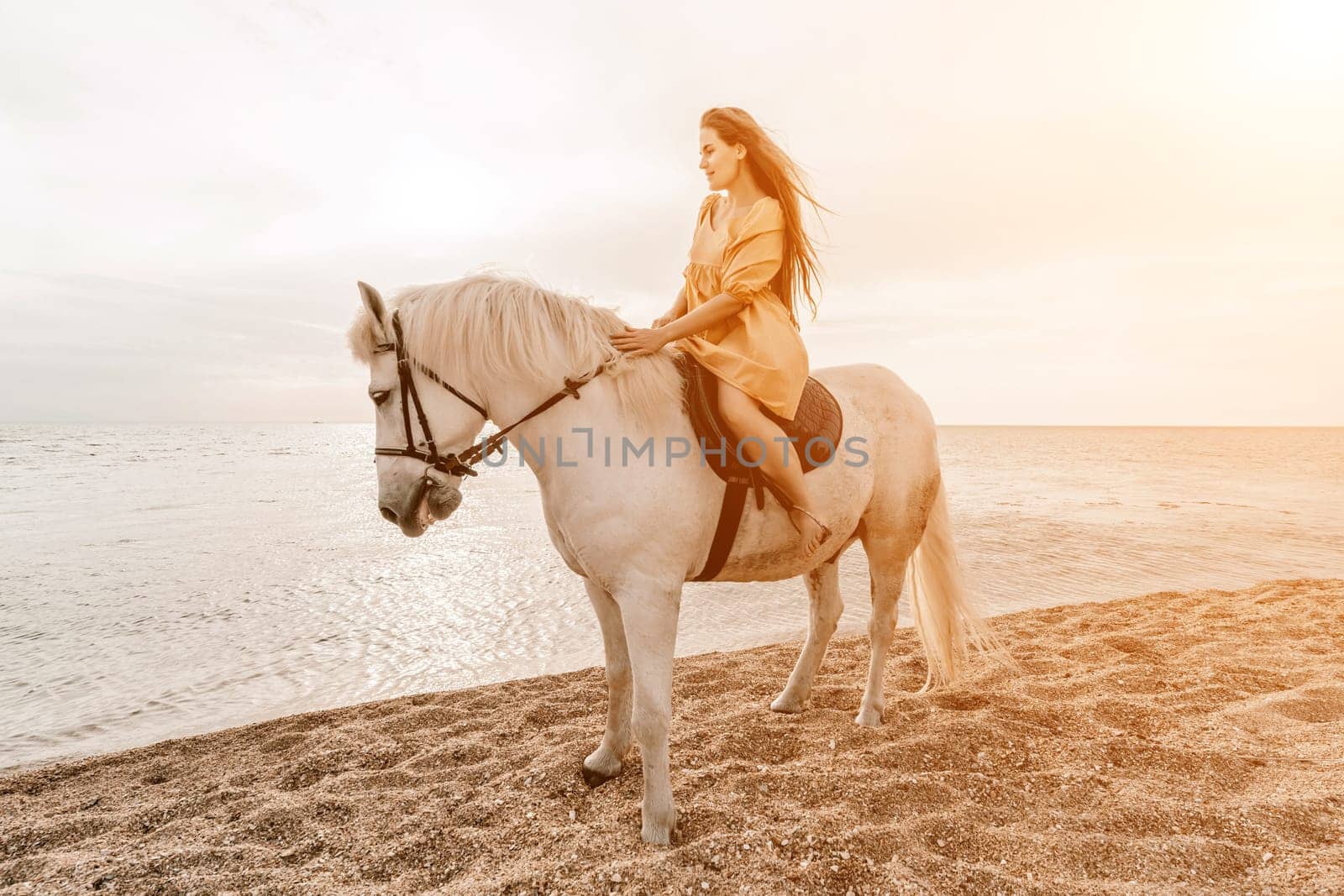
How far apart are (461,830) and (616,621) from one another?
105 centimetres

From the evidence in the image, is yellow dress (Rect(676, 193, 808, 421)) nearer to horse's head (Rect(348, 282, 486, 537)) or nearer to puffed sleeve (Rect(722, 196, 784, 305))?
puffed sleeve (Rect(722, 196, 784, 305))

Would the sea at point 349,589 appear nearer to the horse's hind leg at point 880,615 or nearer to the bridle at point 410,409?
the horse's hind leg at point 880,615

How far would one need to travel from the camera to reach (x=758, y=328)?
2545 mm

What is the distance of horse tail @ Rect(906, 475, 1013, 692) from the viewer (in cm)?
385

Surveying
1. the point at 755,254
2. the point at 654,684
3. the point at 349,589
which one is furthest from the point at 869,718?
the point at 349,589

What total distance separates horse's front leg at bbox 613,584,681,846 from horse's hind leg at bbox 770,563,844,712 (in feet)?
4.57

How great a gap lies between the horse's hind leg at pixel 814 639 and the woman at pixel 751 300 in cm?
94

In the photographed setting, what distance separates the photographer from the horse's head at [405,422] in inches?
89.9

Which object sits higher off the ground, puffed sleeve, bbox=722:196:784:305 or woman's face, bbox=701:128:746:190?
woman's face, bbox=701:128:746:190

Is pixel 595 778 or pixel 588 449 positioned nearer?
pixel 588 449

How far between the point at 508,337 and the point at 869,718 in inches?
113

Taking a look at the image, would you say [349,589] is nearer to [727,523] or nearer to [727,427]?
[727,523]

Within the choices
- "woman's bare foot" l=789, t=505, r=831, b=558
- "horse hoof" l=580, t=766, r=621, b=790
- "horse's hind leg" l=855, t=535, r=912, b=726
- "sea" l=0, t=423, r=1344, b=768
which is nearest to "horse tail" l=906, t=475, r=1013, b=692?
"horse's hind leg" l=855, t=535, r=912, b=726

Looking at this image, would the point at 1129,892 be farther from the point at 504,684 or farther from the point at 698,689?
the point at 504,684
